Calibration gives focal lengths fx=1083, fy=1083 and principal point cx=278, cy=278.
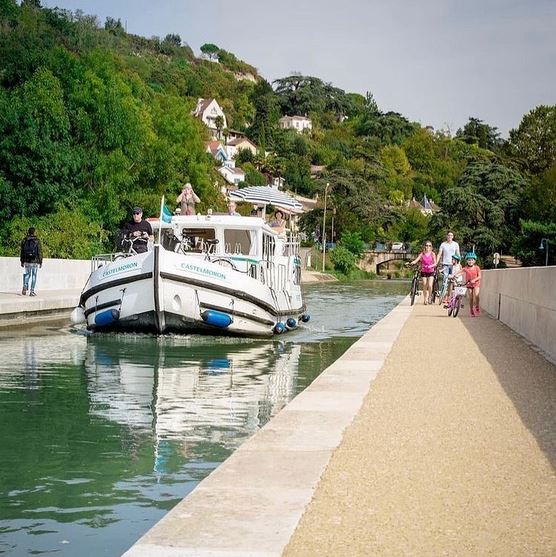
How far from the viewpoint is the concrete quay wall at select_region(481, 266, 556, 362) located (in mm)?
15078

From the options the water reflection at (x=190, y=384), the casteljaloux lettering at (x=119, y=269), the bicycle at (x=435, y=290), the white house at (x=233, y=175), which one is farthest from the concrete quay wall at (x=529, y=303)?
the white house at (x=233, y=175)

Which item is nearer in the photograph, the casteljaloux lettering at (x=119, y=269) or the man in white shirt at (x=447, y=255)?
the casteljaloux lettering at (x=119, y=269)

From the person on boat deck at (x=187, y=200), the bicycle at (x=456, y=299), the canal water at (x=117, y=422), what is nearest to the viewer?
the canal water at (x=117, y=422)

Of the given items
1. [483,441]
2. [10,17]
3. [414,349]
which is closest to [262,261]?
[414,349]

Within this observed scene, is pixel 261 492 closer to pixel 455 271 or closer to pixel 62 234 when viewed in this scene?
pixel 455 271

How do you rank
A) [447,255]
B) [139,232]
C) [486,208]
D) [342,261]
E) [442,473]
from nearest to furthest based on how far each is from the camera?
[442,473]
[139,232]
[447,255]
[486,208]
[342,261]

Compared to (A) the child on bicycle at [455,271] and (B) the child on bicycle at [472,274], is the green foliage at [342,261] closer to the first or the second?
(A) the child on bicycle at [455,271]

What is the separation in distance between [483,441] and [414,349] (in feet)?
26.5

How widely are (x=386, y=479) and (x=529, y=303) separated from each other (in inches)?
486

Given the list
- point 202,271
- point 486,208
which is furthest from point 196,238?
point 486,208

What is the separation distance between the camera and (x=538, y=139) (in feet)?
391

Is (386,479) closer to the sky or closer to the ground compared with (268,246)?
closer to the ground

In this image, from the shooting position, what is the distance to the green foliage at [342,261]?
113 m

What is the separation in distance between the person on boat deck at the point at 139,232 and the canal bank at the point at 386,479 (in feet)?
36.4
